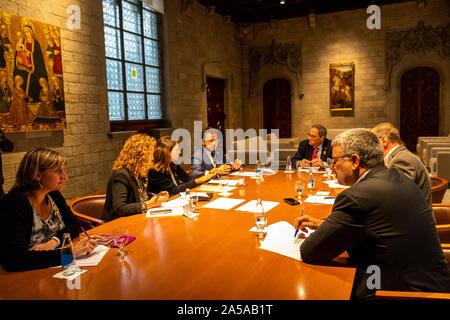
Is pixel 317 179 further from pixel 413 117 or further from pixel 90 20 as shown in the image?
pixel 413 117

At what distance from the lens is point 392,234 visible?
155 cm

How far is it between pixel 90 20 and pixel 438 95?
32.1 feet

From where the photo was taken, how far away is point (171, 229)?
225cm

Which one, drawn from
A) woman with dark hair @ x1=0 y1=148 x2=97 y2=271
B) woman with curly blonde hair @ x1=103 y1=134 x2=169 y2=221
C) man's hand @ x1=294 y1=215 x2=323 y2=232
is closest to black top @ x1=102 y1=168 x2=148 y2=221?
woman with curly blonde hair @ x1=103 y1=134 x2=169 y2=221

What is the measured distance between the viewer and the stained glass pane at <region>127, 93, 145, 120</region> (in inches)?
303

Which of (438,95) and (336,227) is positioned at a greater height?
(438,95)

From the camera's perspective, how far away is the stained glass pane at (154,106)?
8.37 meters

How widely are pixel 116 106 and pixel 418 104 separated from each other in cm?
891

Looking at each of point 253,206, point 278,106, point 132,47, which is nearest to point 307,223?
point 253,206

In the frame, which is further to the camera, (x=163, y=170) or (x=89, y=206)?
(x=163, y=170)

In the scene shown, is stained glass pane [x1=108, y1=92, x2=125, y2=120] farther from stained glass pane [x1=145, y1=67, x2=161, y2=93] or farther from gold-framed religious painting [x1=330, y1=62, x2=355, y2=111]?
gold-framed religious painting [x1=330, y1=62, x2=355, y2=111]

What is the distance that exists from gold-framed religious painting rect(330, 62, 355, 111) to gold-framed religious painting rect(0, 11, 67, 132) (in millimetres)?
8479

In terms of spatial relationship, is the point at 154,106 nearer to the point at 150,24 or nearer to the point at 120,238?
the point at 150,24

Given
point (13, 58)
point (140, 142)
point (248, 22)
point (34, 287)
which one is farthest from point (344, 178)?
point (248, 22)
